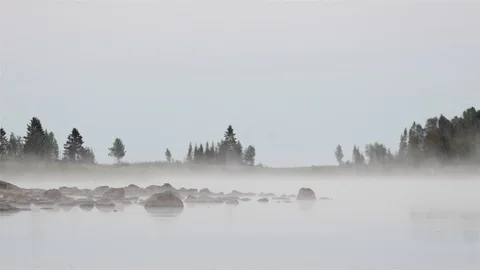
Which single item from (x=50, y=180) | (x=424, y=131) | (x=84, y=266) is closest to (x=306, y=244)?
(x=84, y=266)

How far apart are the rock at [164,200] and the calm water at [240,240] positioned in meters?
1.02

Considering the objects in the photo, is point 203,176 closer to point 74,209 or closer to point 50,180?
point 50,180

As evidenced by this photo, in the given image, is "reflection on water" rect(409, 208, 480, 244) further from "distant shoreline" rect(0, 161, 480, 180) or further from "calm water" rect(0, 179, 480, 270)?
"distant shoreline" rect(0, 161, 480, 180)

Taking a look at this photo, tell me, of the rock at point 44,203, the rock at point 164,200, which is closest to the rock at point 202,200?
the rock at point 164,200

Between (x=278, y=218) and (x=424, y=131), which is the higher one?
(x=424, y=131)

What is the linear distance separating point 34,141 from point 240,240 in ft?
289

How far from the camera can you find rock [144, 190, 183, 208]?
39.6m

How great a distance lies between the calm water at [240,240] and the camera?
1978 cm

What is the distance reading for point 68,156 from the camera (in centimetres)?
11694

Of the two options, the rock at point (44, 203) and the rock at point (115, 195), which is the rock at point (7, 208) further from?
the rock at point (115, 195)

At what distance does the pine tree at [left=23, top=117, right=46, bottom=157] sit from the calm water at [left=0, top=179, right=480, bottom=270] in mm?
69918

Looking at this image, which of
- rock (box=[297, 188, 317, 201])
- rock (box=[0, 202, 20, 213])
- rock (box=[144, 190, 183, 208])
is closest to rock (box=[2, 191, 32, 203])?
rock (box=[0, 202, 20, 213])

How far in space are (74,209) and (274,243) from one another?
1898cm

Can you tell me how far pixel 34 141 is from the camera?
4215 inches
